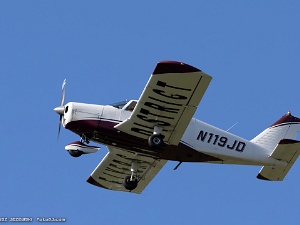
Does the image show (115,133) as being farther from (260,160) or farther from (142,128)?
(260,160)

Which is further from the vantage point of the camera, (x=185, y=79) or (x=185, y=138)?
(x=185, y=138)

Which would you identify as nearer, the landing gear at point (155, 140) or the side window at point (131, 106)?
the landing gear at point (155, 140)

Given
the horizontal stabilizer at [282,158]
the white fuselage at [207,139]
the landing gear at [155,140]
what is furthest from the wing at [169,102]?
the horizontal stabilizer at [282,158]

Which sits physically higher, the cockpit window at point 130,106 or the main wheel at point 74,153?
the cockpit window at point 130,106

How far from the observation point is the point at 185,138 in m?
24.0

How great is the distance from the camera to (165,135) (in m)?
23.2

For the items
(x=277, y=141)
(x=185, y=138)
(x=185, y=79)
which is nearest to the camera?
(x=185, y=79)

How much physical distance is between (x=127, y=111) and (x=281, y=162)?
5.55 meters

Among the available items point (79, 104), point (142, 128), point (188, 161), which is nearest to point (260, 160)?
point (188, 161)

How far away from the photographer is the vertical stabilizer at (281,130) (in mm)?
25791

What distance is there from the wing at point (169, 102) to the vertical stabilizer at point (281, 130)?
3963mm

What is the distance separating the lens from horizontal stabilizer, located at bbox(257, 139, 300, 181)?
24.5m

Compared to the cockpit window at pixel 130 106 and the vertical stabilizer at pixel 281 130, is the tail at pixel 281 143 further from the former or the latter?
the cockpit window at pixel 130 106

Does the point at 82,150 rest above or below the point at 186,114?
below
